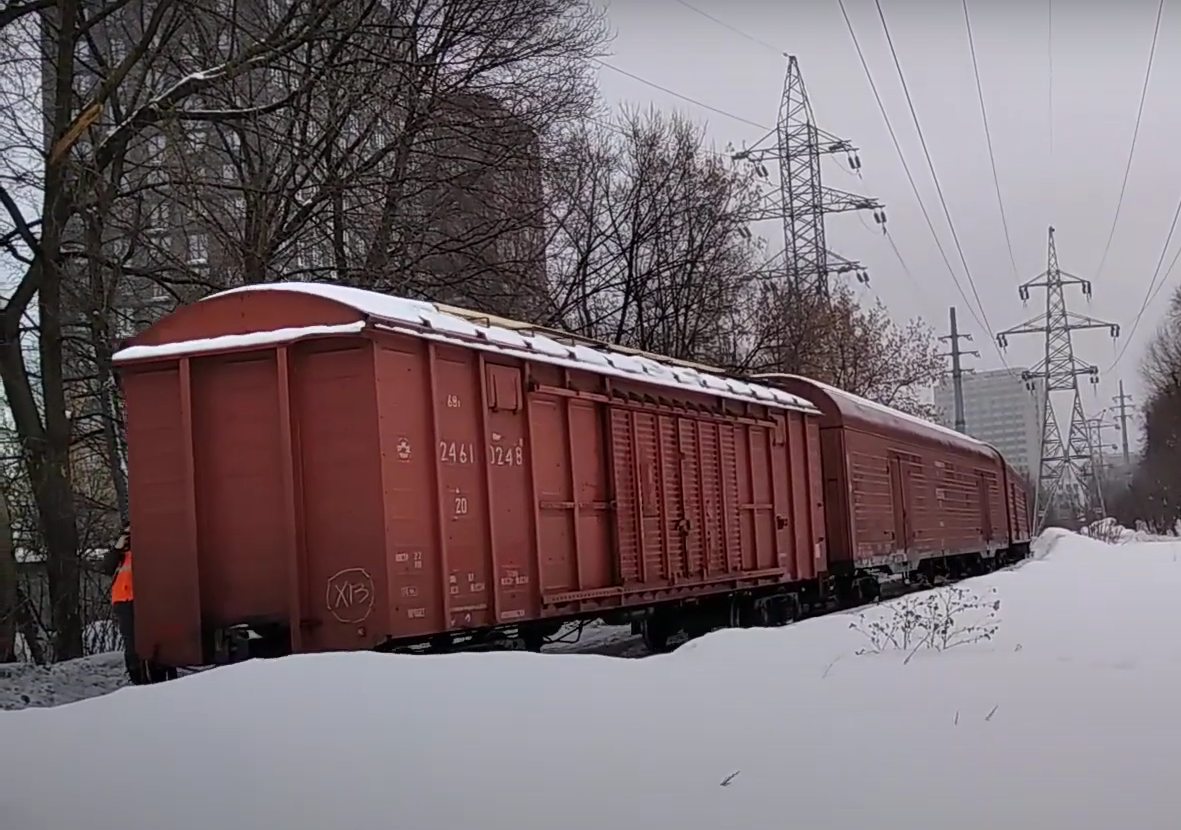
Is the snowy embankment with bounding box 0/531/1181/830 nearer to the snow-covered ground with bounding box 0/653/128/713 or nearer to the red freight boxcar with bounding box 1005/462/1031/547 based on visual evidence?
the snow-covered ground with bounding box 0/653/128/713

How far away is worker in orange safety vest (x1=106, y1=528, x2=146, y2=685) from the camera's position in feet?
35.3

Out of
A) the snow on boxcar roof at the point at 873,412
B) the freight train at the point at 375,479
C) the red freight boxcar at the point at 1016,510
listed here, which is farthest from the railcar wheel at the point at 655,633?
the red freight boxcar at the point at 1016,510

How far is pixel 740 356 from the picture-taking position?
33438 millimetres

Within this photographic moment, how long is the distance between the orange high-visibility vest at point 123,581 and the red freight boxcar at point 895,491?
1031cm

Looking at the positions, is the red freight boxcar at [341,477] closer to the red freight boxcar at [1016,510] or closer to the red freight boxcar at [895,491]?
the red freight boxcar at [895,491]

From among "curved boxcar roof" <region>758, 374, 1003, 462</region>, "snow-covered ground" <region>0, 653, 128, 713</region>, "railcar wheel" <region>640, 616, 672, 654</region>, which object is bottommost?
"railcar wheel" <region>640, 616, 672, 654</region>

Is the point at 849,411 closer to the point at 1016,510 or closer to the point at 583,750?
the point at 583,750

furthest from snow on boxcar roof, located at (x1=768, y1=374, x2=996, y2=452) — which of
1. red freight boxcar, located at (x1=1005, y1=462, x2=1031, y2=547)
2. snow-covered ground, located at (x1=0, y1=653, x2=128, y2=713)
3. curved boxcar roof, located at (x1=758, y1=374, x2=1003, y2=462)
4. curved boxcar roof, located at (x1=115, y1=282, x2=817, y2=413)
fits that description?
snow-covered ground, located at (x1=0, y1=653, x2=128, y2=713)

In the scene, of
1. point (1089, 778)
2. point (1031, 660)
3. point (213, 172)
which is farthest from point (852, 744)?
point (213, 172)

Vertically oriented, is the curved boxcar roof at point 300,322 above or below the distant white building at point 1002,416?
below

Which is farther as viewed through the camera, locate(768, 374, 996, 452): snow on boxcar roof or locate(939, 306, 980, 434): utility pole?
locate(939, 306, 980, 434): utility pole

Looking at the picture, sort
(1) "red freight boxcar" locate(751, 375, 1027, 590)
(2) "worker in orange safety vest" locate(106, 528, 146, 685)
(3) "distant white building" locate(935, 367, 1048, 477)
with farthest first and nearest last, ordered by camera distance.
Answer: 1. (3) "distant white building" locate(935, 367, 1048, 477)
2. (1) "red freight boxcar" locate(751, 375, 1027, 590)
3. (2) "worker in orange safety vest" locate(106, 528, 146, 685)

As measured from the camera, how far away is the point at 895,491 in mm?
21797

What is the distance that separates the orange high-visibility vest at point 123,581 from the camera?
11.2m
